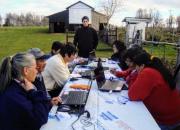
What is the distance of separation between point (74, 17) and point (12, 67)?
159 ft

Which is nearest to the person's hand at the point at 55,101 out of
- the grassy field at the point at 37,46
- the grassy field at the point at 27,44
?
the grassy field at the point at 37,46

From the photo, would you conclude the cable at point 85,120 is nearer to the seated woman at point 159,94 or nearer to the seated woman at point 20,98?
the seated woman at point 20,98

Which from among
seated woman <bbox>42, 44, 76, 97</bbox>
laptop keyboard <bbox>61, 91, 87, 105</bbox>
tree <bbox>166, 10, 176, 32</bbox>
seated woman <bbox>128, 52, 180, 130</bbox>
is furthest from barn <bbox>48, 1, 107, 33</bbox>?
seated woman <bbox>128, 52, 180, 130</bbox>

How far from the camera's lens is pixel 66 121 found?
3.11 meters

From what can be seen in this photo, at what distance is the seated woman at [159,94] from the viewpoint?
3838mm

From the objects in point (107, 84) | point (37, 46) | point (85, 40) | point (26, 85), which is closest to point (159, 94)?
point (107, 84)

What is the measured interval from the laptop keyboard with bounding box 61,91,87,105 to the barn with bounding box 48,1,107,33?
148 feet

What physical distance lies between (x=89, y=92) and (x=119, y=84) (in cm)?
55

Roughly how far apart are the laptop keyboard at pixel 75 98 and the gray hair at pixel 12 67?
74 centimetres

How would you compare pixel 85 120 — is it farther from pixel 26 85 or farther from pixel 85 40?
pixel 85 40

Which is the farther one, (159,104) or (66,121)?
(159,104)

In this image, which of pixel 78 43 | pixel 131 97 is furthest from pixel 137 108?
pixel 78 43

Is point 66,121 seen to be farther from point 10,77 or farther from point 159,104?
point 159,104

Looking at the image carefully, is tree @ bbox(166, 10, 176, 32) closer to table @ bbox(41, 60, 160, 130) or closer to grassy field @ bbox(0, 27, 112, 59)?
grassy field @ bbox(0, 27, 112, 59)
